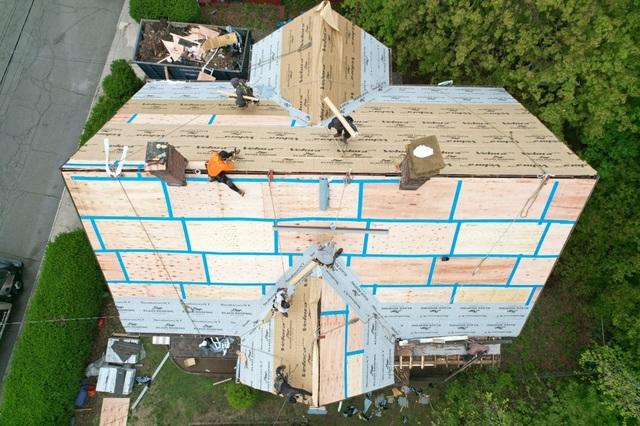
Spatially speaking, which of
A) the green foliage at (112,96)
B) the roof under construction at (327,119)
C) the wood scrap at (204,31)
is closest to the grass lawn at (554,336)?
the roof under construction at (327,119)

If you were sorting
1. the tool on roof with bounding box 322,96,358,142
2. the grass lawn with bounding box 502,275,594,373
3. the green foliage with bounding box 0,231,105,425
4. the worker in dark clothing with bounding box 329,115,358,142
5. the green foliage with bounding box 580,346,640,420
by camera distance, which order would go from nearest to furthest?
1. the tool on roof with bounding box 322,96,358,142
2. the worker in dark clothing with bounding box 329,115,358,142
3. the green foliage with bounding box 580,346,640,420
4. the green foliage with bounding box 0,231,105,425
5. the grass lawn with bounding box 502,275,594,373

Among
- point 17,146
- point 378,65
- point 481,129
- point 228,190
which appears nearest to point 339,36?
point 378,65

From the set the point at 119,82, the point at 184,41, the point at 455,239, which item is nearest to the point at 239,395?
the point at 455,239

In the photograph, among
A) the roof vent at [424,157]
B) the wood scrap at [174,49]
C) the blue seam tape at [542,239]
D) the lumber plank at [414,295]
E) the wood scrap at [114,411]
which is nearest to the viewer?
the roof vent at [424,157]

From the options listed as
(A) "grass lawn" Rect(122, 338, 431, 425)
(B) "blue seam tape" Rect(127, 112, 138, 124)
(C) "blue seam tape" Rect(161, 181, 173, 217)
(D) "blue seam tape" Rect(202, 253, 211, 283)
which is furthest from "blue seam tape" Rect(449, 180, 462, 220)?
(A) "grass lawn" Rect(122, 338, 431, 425)

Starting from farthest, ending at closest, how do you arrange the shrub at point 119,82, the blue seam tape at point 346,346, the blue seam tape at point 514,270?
1. the shrub at point 119,82
2. the blue seam tape at point 346,346
3. the blue seam tape at point 514,270

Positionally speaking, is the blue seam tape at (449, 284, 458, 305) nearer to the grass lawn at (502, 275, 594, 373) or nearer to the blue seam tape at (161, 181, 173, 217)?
the grass lawn at (502, 275, 594, 373)

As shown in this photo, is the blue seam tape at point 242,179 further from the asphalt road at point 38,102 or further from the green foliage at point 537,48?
the asphalt road at point 38,102
